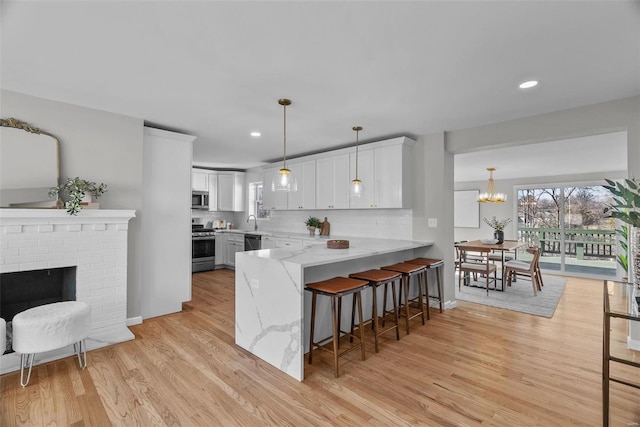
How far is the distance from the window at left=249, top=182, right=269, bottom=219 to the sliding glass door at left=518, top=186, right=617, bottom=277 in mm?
6693

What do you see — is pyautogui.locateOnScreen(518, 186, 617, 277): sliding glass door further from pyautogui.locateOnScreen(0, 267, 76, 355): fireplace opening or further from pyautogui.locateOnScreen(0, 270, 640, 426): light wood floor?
pyautogui.locateOnScreen(0, 267, 76, 355): fireplace opening

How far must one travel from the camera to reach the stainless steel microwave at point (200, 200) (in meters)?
6.71

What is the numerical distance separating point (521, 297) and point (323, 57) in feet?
15.7

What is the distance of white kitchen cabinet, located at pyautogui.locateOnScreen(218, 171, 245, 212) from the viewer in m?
7.28

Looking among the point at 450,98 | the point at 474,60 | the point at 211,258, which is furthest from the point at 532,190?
the point at 211,258

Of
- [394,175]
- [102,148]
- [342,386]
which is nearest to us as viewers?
[342,386]

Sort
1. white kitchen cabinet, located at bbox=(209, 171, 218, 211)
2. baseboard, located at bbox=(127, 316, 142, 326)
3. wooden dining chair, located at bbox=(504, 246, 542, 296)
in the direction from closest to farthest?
baseboard, located at bbox=(127, 316, 142, 326), wooden dining chair, located at bbox=(504, 246, 542, 296), white kitchen cabinet, located at bbox=(209, 171, 218, 211)

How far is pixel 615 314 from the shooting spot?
174 cm

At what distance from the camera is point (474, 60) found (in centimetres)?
220

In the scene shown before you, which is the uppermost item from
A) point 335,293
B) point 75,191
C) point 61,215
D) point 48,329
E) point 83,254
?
point 75,191

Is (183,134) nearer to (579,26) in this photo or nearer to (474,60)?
(474,60)

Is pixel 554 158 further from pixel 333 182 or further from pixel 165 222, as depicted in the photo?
pixel 165 222

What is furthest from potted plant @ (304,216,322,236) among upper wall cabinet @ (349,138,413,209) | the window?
the window

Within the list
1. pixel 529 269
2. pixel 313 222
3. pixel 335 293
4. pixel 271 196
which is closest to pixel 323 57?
pixel 335 293
